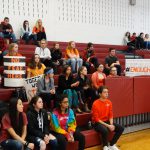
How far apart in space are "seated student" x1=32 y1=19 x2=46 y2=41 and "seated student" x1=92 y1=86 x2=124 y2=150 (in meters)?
4.26

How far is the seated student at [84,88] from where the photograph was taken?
6.09m

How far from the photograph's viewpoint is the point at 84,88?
618 cm

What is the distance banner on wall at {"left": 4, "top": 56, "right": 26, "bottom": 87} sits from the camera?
572cm

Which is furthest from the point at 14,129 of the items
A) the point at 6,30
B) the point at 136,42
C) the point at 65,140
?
the point at 136,42

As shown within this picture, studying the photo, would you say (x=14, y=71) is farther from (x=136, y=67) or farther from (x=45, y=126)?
(x=136, y=67)

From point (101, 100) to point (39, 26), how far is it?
4698mm

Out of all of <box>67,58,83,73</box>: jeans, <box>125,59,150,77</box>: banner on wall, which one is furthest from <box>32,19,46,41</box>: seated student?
<box>125,59,150,77</box>: banner on wall

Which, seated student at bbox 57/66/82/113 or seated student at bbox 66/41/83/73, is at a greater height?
seated student at bbox 66/41/83/73

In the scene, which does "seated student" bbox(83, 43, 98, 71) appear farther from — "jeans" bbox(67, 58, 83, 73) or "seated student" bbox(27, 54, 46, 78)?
"seated student" bbox(27, 54, 46, 78)

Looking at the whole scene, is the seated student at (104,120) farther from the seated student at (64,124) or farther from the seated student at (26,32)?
the seated student at (26,32)

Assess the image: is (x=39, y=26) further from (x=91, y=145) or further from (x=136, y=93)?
(x=91, y=145)

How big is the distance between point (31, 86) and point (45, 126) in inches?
45.0

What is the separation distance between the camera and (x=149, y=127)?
23.5 ft

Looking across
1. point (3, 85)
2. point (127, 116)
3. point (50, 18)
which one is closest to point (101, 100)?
point (127, 116)
